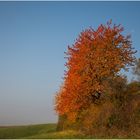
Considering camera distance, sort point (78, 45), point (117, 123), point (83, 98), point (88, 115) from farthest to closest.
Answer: point (78, 45) → point (83, 98) → point (88, 115) → point (117, 123)

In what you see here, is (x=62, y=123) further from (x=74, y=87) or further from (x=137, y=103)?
(x=137, y=103)

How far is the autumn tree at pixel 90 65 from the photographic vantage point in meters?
39.5

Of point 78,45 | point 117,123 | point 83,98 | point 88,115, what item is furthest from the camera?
point 78,45

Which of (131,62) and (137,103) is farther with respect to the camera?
(131,62)

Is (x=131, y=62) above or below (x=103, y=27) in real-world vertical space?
below

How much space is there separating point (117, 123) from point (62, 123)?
32.8 feet

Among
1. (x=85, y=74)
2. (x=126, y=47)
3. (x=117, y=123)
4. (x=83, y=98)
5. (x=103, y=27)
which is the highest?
(x=103, y=27)

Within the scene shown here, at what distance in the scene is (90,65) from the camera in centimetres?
4097

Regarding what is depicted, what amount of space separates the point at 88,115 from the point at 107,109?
3.04 meters

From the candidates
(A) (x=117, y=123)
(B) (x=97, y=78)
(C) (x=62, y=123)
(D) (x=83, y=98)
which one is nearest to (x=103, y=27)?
(B) (x=97, y=78)

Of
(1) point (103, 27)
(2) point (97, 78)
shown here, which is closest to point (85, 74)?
(2) point (97, 78)

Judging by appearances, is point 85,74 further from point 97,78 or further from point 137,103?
point 137,103

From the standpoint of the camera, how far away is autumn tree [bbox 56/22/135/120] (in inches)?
1555

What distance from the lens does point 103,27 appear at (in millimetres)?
44000
